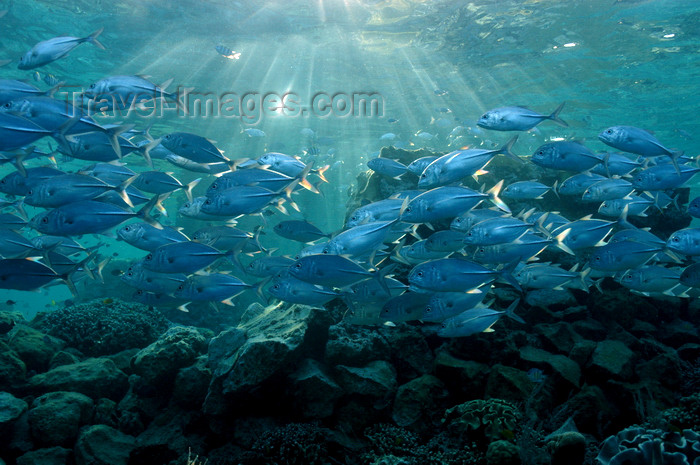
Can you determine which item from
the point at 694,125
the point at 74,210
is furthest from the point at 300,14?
the point at 694,125

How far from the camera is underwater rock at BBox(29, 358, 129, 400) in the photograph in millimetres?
5906

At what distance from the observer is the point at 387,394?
4895 millimetres

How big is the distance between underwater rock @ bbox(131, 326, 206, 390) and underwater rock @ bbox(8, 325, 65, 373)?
246 centimetres

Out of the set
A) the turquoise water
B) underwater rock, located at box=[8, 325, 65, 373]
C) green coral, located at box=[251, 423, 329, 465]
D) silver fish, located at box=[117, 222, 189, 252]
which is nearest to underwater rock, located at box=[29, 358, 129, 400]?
underwater rock, located at box=[8, 325, 65, 373]

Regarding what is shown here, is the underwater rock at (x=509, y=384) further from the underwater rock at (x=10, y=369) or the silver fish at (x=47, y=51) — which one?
the underwater rock at (x=10, y=369)

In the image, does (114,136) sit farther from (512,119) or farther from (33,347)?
(512,119)

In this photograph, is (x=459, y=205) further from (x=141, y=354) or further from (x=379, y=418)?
(x=141, y=354)

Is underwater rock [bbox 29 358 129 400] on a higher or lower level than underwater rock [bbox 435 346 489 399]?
lower

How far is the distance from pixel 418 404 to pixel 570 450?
5.83ft

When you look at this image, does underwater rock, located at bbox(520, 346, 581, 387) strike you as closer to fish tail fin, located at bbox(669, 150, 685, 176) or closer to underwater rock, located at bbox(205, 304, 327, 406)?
underwater rock, located at bbox(205, 304, 327, 406)

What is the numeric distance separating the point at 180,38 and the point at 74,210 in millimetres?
14597

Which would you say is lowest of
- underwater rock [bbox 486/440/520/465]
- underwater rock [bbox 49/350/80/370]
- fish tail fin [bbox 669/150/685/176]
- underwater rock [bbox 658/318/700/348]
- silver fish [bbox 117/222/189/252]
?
underwater rock [bbox 49/350/80/370]

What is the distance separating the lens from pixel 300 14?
1484 cm

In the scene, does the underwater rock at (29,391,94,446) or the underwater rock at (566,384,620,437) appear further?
the underwater rock at (29,391,94,446)
